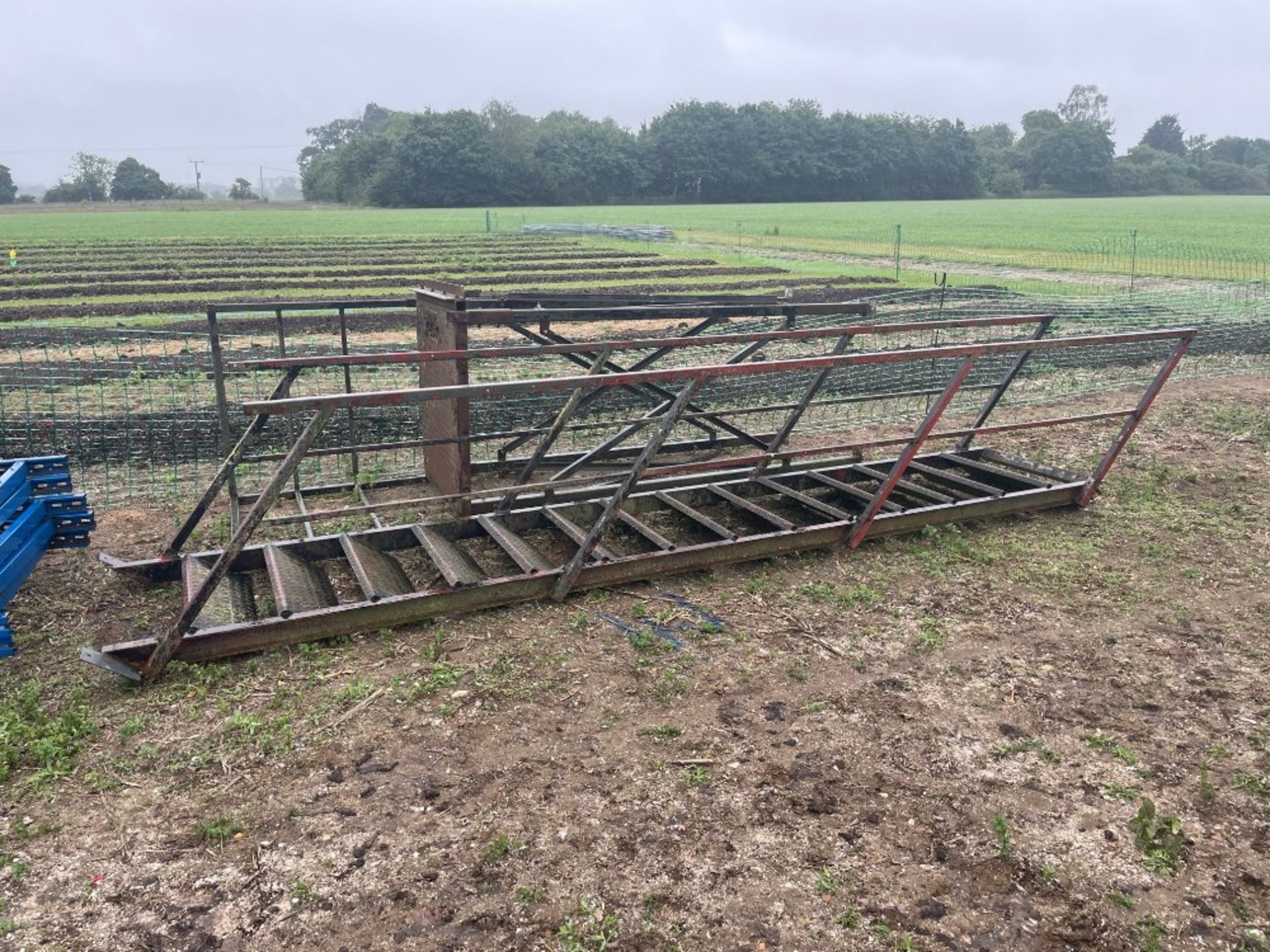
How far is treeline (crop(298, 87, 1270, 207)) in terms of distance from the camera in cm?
7044

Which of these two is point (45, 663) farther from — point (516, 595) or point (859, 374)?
point (859, 374)

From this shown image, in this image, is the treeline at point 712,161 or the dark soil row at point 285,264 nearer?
the dark soil row at point 285,264

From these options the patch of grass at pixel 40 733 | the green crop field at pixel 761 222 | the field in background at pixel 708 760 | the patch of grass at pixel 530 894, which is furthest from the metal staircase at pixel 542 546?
the green crop field at pixel 761 222

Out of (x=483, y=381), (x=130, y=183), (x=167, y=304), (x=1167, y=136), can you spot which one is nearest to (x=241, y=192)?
(x=130, y=183)

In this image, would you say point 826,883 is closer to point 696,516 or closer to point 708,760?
point 708,760

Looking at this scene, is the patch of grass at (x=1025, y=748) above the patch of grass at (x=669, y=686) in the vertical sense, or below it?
below

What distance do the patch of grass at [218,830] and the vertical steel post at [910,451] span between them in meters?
3.86

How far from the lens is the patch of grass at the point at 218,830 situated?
10.7 feet

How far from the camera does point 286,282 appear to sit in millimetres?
21828

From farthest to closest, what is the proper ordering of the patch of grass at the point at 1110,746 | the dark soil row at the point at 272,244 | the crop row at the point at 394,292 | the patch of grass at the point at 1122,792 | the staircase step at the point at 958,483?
the dark soil row at the point at 272,244 → the crop row at the point at 394,292 → the staircase step at the point at 958,483 → the patch of grass at the point at 1110,746 → the patch of grass at the point at 1122,792

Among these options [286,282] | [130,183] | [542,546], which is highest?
[130,183]

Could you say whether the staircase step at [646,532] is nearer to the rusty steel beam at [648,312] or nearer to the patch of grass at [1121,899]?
the rusty steel beam at [648,312]

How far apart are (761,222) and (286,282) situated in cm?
3360

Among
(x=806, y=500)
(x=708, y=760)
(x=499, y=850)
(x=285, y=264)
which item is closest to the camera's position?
(x=499, y=850)
